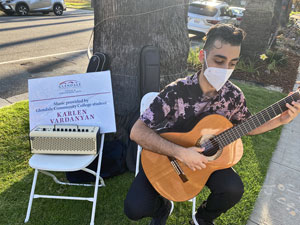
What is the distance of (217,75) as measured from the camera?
1.79 m

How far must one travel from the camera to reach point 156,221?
207 cm

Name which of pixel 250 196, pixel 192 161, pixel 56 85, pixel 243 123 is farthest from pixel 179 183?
pixel 56 85

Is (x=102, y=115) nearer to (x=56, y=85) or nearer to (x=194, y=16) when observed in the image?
(x=56, y=85)

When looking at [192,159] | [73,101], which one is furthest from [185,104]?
[73,101]

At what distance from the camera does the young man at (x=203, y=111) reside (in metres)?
1.77

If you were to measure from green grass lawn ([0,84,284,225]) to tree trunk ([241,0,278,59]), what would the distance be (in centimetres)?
415

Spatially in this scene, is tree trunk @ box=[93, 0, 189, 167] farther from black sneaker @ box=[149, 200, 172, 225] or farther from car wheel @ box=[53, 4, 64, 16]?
car wheel @ box=[53, 4, 64, 16]

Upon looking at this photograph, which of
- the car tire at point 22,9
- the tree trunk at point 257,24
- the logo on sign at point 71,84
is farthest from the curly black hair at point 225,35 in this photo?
the car tire at point 22,9

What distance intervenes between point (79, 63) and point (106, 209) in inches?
199

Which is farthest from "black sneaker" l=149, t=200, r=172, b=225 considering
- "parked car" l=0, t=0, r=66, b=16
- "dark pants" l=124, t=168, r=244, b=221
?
"parked car" l=0, t=0, r=66, b=16

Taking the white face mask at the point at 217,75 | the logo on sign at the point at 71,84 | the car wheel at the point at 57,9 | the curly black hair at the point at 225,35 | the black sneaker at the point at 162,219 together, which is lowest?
the black sneaker at the point at 162,219

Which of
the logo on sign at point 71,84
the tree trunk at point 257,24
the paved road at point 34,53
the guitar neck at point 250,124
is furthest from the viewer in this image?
the tree trunk at point 257,24

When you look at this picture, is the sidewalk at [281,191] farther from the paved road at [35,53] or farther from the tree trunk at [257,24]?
the paved road at [35,53]

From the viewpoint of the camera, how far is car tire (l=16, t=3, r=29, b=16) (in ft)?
41.2
